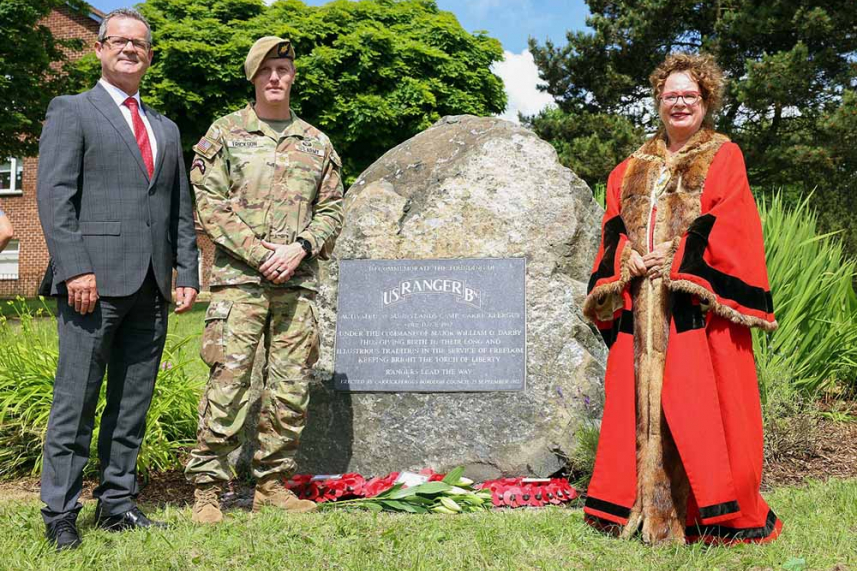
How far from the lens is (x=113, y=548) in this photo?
308 centimetres

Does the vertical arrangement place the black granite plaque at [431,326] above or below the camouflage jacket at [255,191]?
below

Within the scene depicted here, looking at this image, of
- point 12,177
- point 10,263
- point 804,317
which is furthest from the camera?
point 10,263

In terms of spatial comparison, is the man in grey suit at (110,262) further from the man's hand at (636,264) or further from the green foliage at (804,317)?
the green foliage at (804,317)

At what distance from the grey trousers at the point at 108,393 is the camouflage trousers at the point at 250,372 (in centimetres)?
27

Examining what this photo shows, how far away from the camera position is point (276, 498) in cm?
373

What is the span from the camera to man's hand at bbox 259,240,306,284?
3541 millimetres

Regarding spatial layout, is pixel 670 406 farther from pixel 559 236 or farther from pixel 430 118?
pixel 430 118

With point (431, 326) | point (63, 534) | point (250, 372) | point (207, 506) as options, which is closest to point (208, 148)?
point (250, 372)

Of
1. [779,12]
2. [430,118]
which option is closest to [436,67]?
[430,118]

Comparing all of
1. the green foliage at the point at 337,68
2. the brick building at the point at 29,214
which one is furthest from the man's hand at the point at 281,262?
the brick building at the point at 29,214

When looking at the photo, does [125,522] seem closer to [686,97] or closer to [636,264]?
[636,264]

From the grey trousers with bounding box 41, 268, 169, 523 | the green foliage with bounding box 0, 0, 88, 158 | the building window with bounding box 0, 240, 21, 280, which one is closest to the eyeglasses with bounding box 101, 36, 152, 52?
the grey trousers with bounding box 41, 268, 169, 523

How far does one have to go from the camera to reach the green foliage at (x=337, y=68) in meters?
16.5

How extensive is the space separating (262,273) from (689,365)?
6.30 ft
